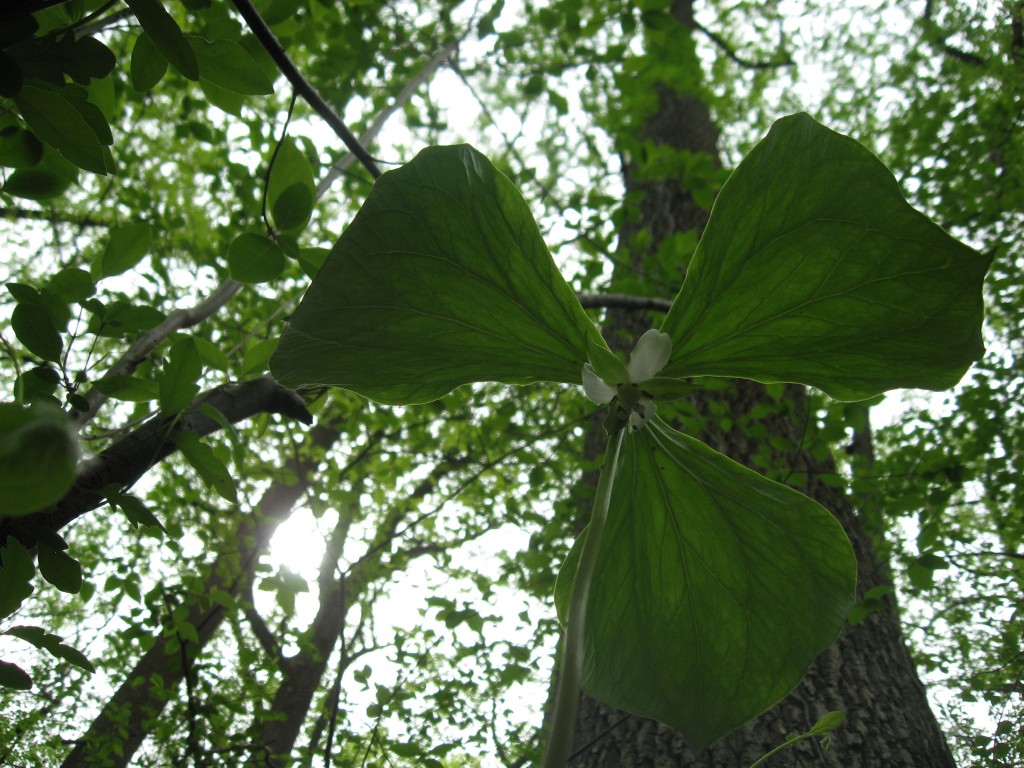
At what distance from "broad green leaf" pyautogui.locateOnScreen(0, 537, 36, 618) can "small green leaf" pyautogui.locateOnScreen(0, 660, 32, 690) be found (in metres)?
0.07

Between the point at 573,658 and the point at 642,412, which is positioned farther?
the point at 642,412

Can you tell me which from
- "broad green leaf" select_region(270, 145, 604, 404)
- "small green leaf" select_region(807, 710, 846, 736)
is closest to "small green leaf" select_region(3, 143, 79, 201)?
"broad green leaf" select_region(270, 145, 604, 404)

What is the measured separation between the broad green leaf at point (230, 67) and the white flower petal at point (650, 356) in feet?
1.46

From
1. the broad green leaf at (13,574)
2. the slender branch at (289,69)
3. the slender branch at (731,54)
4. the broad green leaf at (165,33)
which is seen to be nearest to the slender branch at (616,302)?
the slender branch at (289,69)

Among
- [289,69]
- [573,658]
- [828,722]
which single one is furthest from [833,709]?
[289,69]

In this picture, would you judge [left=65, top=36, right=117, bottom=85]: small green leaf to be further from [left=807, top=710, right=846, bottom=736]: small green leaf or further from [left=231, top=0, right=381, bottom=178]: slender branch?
[left=807, top=710, right=846, bottom=736]: small green leaf

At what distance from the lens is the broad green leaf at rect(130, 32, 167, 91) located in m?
0.65

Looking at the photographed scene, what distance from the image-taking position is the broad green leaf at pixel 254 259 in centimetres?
79

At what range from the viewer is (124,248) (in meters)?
0.77

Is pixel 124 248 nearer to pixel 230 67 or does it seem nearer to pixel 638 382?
pixel 230 67

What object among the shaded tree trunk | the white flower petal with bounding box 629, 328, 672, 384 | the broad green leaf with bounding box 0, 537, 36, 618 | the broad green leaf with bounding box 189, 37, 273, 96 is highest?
the shaded tree trunk

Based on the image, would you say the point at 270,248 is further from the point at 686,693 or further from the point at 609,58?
the point at 609,58

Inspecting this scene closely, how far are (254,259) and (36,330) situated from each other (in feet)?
0.77

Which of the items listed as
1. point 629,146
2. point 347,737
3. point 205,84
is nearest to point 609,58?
point 629,146
